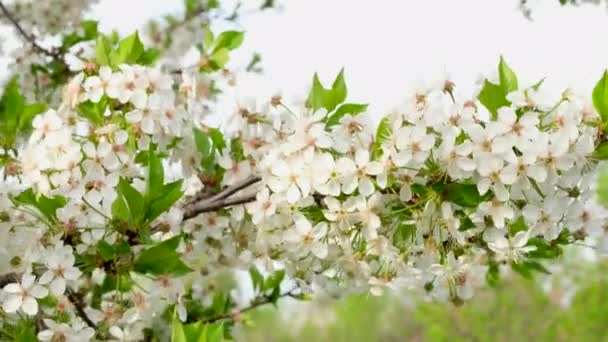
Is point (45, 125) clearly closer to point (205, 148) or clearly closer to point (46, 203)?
point (46, 203)

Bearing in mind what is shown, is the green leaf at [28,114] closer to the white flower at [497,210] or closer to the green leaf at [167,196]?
the green leaf at [167,196]

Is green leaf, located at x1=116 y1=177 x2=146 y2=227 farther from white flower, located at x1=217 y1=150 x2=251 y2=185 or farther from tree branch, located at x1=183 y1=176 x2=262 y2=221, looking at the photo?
white flower, located at x1=217 y1=150 x2=251 y2=185

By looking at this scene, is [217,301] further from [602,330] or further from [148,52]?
[602,330]

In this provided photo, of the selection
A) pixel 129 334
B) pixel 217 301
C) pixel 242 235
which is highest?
pixel 242 235

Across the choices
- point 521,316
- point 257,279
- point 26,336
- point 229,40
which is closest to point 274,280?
point 257,279

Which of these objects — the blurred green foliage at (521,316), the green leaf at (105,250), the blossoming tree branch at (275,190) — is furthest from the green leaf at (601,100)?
the blurred green foliage at (521,316)

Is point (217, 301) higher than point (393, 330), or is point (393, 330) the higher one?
point (217, 301)

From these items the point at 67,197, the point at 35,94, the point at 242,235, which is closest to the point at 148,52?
the point at 242,235
